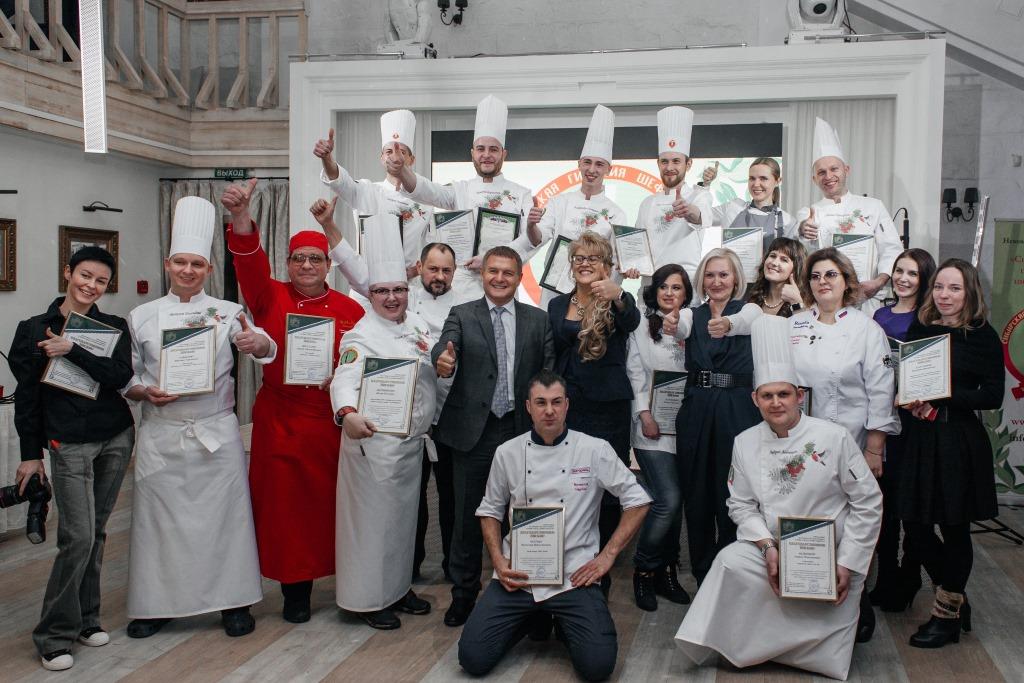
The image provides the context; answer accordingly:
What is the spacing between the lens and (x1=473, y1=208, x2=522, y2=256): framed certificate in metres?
4.53

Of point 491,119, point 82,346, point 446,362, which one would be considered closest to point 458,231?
point 491,119

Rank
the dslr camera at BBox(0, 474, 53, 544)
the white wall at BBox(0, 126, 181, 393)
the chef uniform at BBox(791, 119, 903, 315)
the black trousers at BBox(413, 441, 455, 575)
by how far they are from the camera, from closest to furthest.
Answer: the dslr camera at BBox(0, 474, 53, 544) → the black trousers at BBox(413, 441, 455, 575) → the chef uniform at BBox(791, 119, 903, 315) → the white wall at BBox(0, 126, 181, 393)

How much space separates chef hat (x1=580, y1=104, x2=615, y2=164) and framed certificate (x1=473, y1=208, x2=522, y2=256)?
60cm

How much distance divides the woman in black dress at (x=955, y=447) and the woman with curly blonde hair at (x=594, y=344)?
1.05 metres

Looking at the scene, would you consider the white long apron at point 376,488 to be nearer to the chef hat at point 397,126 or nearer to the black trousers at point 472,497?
the black trousers at point 472,497

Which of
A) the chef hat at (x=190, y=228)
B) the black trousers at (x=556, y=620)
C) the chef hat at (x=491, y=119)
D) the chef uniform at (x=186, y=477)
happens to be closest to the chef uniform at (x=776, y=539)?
the black trousers at (x=556, y=620)

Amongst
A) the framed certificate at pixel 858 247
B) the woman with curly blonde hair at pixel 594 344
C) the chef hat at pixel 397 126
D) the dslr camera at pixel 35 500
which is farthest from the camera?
the chef hat at pixel 397 126

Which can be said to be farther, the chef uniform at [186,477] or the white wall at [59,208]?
the white wall at [59,208]

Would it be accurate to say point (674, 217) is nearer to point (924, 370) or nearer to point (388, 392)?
point (924, 370)

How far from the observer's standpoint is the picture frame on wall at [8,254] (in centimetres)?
637

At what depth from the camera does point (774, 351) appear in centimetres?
324

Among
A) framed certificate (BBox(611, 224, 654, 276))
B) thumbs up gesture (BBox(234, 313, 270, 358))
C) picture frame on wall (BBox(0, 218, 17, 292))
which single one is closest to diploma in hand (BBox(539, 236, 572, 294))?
framed certificate (BBox(611, 224, 654, 276))

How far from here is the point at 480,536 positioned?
3.64 meters

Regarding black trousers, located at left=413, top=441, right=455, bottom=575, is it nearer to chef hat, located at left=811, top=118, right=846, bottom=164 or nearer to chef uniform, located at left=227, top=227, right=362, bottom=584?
chef uniform, located at left=227, top=227, right=362, bottom=584
